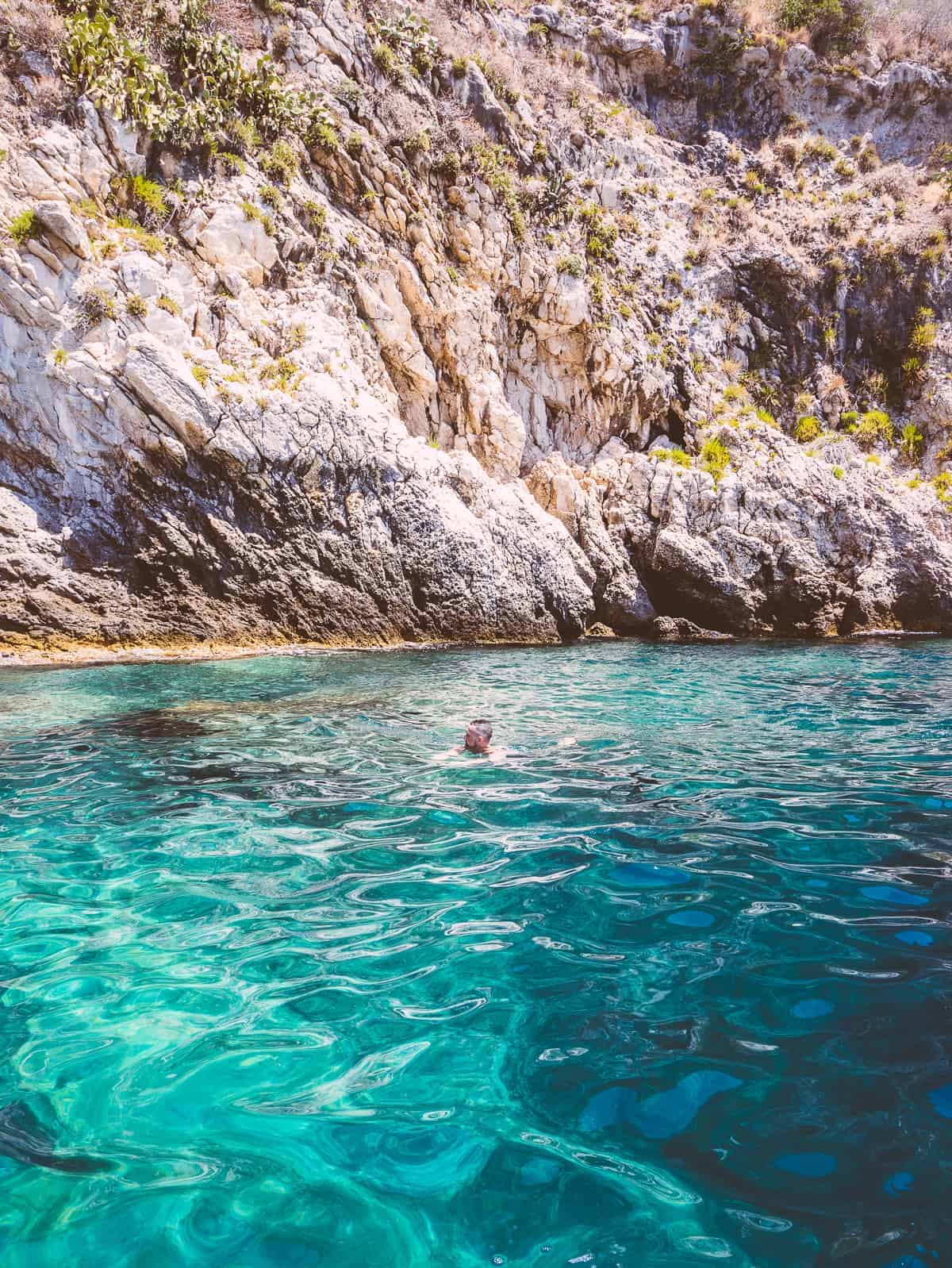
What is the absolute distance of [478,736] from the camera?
7.33m

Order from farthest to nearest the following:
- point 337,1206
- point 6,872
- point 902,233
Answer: point 902,233, point 6,872, point 337,1206

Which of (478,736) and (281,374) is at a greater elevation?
(281,374)

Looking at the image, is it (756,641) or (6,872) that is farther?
(756,641)

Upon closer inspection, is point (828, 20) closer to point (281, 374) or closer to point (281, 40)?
point (281, 40)

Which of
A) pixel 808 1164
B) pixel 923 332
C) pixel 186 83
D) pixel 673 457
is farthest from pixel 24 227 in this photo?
pixel 923 332

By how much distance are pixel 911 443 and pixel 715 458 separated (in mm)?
8709

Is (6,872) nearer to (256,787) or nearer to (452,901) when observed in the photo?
(256,787)

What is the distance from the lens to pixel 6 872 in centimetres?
455

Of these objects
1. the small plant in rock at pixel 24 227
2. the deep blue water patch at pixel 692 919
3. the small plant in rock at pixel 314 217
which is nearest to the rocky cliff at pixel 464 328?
the small plant in rock at pixel 24 227

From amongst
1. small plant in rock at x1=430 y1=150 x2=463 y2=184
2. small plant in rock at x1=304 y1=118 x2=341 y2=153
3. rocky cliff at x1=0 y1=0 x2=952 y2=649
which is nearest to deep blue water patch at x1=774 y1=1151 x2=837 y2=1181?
rocky cliff at x1=0 y1=0 x2=952 y2=649

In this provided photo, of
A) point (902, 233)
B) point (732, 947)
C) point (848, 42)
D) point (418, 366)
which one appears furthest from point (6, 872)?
point (848, 42)

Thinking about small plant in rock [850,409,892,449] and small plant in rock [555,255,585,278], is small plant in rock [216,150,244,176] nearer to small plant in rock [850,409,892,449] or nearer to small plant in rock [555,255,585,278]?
small plant in rock [555,255,585,278]

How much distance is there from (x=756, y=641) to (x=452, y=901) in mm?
18356

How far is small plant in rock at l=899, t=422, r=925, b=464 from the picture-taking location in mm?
25953
